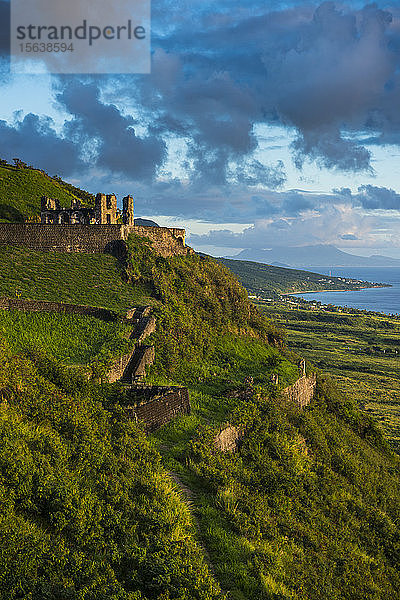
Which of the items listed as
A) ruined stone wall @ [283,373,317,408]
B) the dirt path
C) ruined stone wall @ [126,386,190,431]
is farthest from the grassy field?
the dirt path

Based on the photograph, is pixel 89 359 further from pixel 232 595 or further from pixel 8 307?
pixel 232 595

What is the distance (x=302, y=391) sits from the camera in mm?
29125

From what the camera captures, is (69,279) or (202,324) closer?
(69,279)

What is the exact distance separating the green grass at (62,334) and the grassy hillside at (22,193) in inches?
1147

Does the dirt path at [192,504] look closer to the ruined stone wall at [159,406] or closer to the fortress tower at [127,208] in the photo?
the ruined stone wall at [159,406]

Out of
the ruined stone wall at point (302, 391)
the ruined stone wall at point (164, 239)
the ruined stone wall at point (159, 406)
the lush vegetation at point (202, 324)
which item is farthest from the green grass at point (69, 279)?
the ruined stone wall at point (302, 391)

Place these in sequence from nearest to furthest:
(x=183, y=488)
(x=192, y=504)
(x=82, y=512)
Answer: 1. (x=82, y=512)
2. (x=192, y=504)
3. (x=183, y=488)

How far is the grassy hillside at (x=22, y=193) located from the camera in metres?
50.4

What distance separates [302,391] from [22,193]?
45991 mm

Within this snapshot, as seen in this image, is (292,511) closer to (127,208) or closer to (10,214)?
(127,208)

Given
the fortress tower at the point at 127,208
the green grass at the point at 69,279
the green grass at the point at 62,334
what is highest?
the fortress tower at the point at 127,208

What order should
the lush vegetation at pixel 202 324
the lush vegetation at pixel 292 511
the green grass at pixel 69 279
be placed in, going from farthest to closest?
the green grass at pixel 69 279 < the lush vegetation at pixel 202 324 < the lush vegetation at pixel 292 511

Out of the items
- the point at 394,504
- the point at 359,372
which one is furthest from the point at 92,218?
the point at 359,372

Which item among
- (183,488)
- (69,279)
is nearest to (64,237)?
(69,279)
